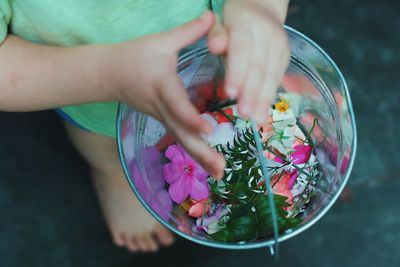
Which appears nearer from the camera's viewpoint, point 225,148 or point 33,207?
point 225,148

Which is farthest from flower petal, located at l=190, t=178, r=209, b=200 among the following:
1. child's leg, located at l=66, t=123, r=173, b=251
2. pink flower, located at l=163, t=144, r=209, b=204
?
child's leg, located at l=66, t=123, r=173, b=251

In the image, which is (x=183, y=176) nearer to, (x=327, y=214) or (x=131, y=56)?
(x=131, y=56)

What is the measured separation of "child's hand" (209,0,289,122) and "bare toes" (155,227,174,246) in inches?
21.3

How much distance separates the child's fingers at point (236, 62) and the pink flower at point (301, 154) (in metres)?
0.20

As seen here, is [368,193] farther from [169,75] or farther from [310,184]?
[169,75]

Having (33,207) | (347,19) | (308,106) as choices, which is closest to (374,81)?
(347,19)

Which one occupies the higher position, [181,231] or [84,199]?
[181,231]

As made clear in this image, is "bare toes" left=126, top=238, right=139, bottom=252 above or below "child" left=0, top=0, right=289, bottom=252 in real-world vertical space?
below

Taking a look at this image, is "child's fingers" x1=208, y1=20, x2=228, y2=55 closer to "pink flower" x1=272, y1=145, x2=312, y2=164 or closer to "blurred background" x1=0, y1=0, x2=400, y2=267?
"pink flower" x1=272, y1=145, x2=312, y2=164

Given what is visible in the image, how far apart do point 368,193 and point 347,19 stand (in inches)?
14.0

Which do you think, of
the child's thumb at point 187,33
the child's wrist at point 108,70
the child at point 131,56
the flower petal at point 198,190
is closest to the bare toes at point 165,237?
the child at point 131,56

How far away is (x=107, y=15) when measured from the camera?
2.14ft

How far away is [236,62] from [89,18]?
0.23m

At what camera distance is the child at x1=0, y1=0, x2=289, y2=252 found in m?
0.50
